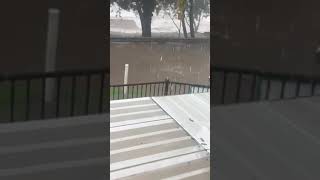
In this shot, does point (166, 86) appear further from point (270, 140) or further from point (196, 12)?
point (270, 140)

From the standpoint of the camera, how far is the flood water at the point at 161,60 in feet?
5.53

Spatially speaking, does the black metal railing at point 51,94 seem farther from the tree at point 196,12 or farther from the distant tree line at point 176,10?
the tree at point 196,12

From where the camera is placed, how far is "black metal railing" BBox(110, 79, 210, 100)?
6.37ft

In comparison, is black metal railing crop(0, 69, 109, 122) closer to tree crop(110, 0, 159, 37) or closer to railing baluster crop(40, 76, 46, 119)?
railing baluster crop(40, 76, 46, 119)

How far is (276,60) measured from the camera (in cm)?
173

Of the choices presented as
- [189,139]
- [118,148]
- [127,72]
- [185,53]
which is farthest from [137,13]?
[189,139]

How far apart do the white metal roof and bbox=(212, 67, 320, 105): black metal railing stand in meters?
0.39

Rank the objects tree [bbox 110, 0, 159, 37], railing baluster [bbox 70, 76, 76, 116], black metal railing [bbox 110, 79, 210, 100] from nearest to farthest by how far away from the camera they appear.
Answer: railing baluster [bbox 70, 76, 76, 116] < tree [bbox 110, 0, 159, 37] < black metal railing [bbox 110, 79, 210, 100]

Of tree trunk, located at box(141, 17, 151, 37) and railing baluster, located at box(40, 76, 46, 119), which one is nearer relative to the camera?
railing baluster, located at box(40, 76, 46, 119)

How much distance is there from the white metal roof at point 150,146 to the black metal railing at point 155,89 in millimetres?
44

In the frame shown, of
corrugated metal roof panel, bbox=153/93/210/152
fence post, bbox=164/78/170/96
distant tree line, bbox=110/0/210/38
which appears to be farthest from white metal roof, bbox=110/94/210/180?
distant tree line, bbox=110/0/210/38

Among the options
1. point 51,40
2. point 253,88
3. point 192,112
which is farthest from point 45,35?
point 192,112

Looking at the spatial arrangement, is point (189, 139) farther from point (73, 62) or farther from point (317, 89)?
point (73, 62)

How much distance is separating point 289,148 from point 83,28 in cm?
92
